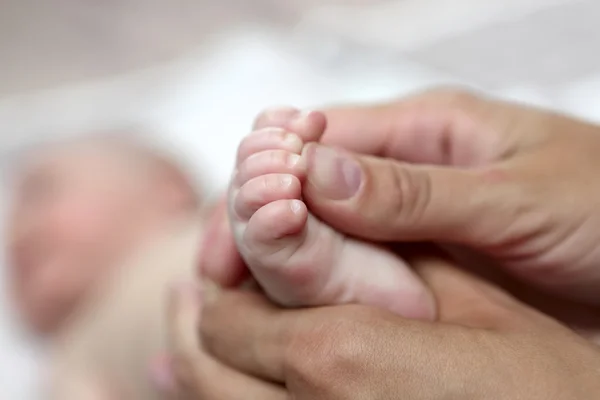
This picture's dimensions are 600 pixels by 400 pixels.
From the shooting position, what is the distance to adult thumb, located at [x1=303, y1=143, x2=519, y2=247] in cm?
Answer: 54

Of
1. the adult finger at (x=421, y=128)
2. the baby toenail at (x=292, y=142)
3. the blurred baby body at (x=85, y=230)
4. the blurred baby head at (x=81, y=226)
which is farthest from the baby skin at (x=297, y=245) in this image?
the blurred baby head at (x=81, y=226)

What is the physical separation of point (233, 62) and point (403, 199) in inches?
39.1

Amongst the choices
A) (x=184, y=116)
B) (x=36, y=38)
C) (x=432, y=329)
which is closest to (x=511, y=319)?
(x=432, y=329)

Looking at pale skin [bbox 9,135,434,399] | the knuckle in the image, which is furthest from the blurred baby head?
the knuckle

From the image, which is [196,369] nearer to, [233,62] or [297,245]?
Answer: [297,245]

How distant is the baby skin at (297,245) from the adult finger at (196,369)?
0.08 metres

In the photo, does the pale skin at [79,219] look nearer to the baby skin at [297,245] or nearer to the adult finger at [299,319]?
the adult finger at [299,319]

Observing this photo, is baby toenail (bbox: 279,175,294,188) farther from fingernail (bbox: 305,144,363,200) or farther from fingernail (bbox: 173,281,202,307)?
fingernail (bbox: 173,281,202,307)

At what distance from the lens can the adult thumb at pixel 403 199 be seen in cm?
54

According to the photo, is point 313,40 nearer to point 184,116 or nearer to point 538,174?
point 184,116

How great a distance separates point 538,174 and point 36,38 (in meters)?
1.32

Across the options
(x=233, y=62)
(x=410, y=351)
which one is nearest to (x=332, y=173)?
(x=410, y=351)

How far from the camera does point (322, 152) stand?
54cm

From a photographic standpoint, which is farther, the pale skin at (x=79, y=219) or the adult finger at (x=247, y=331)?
the pale skin at (x=79, y=219)
